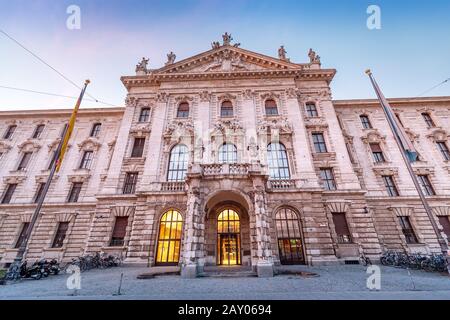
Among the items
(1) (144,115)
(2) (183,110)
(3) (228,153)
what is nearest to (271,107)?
(3) (228,153)

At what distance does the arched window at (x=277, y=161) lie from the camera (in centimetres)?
1748

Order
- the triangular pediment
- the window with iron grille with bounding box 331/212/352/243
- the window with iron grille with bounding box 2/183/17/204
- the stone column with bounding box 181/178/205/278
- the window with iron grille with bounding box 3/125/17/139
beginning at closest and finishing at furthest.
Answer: the stone column with bounding box 181/178/205/278 < the window with iron grille with bounding box 331/212/352/243 < the window with iron grille with bounding box 2/183/17/204 < the triangular pediment < the window with iron grille with bounding box 3/125/17/139

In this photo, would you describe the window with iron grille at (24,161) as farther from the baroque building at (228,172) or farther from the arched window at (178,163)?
the arched window at (178,163)

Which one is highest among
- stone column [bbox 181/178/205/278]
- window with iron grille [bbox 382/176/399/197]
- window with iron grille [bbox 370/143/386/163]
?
window with iron grille [bbox 370/143/386/163]

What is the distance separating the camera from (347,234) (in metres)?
15.6

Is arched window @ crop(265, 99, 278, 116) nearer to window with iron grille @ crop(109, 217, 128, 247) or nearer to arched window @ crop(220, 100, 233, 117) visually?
arched window @ crop(220, 100, 233, 117)

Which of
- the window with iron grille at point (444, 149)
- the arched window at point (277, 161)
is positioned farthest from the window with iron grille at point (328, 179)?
the window with iron grille at point (444, 149)

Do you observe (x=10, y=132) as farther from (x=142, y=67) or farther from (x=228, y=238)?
(x=228, y=238)

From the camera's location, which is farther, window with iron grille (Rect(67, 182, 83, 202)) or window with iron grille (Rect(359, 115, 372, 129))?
window with iron grille (Rect(359, 115, 372, 129))

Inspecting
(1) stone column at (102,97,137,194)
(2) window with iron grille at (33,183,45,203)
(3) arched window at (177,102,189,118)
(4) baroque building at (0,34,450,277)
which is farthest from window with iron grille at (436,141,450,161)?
(2) window with iron grille at (33,183,45,203)

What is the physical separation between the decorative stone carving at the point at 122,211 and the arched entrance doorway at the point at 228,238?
7.41 meters

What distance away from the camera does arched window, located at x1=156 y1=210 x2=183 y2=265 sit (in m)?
14.7

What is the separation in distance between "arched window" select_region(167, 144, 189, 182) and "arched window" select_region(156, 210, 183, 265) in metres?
3.27
